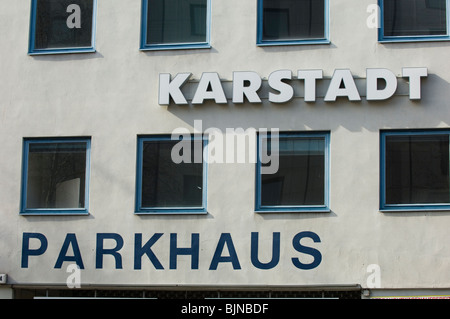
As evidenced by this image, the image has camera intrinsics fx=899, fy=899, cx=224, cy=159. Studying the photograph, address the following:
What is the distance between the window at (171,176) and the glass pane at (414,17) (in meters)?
3.73

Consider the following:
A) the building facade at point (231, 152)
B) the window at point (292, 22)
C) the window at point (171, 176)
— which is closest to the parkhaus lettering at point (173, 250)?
the building facade at point (231, 152)

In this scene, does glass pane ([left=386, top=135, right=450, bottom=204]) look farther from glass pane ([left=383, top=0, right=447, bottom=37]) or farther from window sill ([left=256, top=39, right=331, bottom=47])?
window sill ([left=256, top=39, right=331, bottom=47])

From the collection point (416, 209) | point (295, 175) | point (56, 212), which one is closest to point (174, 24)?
point (295, 175)

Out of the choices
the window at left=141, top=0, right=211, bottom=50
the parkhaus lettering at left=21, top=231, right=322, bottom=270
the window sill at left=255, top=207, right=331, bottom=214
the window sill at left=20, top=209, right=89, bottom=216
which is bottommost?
the parkhaus lettering at left=21, top=231, right=322, bottom=270

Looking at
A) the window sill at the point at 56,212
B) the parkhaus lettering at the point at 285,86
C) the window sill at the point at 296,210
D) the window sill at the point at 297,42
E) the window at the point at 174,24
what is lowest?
the window sill at the point at 56,212

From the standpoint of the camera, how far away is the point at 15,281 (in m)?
15.1

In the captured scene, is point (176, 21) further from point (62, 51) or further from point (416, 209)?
point (416, 209)

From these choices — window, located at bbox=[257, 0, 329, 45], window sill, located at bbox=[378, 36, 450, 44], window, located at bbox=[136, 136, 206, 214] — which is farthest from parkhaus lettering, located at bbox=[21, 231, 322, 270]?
window sill, located at bbox=[378, 36, 450, 44]

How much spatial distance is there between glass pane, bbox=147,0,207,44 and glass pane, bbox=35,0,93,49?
1132 millimetres

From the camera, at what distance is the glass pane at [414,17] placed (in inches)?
588

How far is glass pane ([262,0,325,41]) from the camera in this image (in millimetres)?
15141

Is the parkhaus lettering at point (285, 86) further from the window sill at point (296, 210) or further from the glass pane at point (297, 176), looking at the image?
the window sill at point (296, 210)
